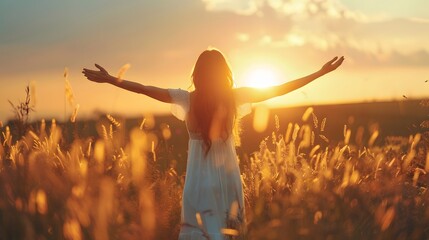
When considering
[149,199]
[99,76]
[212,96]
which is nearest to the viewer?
[149,199]

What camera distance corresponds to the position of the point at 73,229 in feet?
15.6

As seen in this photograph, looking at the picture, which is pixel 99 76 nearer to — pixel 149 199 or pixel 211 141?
pixel 211 141

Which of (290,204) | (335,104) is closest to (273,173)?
(290,204)

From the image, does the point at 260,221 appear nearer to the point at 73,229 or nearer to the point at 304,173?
the point at 304,173

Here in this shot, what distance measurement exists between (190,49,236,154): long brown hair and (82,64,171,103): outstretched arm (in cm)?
37

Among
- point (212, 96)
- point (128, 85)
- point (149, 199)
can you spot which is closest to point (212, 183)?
point (212, 96)

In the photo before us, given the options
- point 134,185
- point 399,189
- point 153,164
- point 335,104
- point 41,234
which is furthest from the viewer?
point 335,104

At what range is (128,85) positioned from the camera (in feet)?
23.2

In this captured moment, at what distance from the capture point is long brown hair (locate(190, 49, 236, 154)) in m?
6.87

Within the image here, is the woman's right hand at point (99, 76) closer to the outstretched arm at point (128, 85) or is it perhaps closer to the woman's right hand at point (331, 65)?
the outstretched arm at point (128, 85)

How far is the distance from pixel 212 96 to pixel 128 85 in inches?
33.0

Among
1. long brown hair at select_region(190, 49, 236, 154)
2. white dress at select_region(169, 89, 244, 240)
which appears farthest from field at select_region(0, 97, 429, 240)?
long brown hair at select_region(190, 49, 236, 154)

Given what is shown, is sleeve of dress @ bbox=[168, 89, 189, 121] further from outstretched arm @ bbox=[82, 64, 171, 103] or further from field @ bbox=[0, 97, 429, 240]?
field @ bbox=[0, 97, 429, 240]

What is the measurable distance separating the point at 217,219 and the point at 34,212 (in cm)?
212
